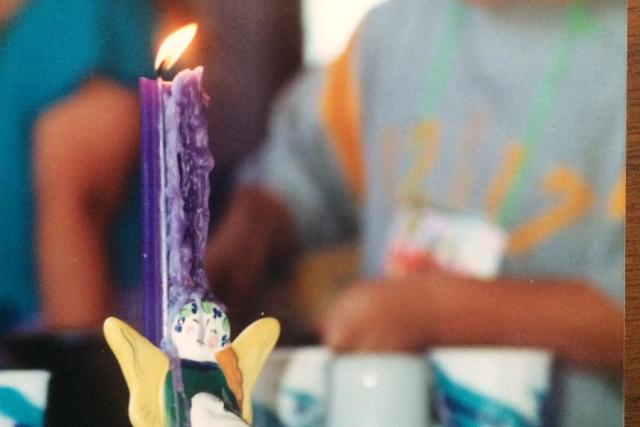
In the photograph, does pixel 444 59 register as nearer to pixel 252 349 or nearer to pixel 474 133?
pixel 474 133

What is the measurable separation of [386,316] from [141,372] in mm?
155

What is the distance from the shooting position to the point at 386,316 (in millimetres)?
513

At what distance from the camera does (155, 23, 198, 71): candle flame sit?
0.49 meters

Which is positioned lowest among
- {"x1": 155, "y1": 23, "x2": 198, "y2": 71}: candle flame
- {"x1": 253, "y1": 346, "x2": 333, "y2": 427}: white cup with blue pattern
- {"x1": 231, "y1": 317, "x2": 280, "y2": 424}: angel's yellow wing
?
{"x1": 253, "y1": 346, "x2": 333, "y2": 427}: white cup with blue pattern

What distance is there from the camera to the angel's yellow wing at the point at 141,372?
45cm

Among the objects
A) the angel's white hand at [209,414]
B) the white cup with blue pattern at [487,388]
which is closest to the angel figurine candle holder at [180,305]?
the angel's white hand at [209,414]

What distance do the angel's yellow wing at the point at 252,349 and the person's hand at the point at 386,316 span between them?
38 mm

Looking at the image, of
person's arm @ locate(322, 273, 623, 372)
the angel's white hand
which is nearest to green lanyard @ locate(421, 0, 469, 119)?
person's arm @ locate(322, 273, 623, 372)

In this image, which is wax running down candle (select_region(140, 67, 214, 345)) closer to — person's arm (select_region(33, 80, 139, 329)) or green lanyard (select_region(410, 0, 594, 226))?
person's arm (select_region(33, 80, 139, 329))

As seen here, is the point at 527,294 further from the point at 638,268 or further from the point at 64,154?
the point at 64,154

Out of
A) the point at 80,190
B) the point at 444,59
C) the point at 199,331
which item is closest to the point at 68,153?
the point at 80,190

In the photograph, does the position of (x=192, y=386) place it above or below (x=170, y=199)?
below

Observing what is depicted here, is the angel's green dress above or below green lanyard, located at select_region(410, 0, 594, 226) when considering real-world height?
below

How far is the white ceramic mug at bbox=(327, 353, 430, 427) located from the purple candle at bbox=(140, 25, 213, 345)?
0.33ft
